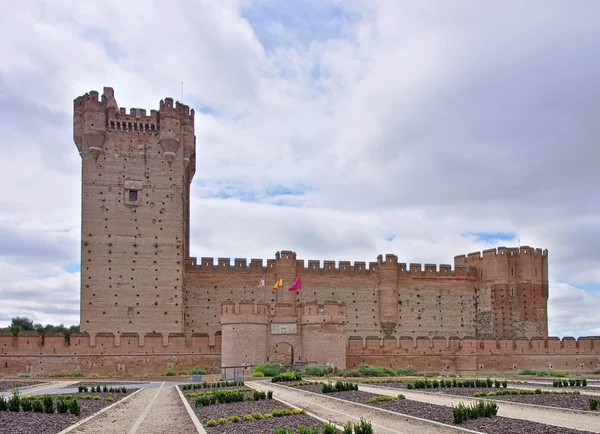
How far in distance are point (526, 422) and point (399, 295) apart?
29.9 meters

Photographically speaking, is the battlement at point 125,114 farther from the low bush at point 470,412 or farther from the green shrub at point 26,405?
the low bush at point 470,412

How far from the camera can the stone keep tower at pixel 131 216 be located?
35.5 meters

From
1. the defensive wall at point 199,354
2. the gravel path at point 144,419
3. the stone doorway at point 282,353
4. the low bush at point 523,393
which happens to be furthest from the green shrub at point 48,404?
the stone doorway at point 282,353

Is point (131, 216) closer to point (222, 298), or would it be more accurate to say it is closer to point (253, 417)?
point (222, 298)

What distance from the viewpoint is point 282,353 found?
103 feet

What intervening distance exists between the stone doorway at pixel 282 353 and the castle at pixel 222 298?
0.16 feet

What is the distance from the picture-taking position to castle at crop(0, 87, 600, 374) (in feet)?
102

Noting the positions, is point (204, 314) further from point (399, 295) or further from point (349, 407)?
point (349, 407)

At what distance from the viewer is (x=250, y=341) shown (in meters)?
30.2

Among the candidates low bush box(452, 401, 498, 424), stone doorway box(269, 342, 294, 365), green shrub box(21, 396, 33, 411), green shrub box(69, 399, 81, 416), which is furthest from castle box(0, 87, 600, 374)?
low bush box(452, 401, 498, 424)

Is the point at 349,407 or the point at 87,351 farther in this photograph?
the point at 87,351

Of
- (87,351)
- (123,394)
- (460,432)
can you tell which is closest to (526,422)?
(460,432)

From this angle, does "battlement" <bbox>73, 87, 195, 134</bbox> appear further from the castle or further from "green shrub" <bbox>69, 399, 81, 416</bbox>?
"green shrub" <bbox>69, 399, 81, 416</bbox>

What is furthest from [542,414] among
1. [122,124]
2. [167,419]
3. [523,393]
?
[122,124]
